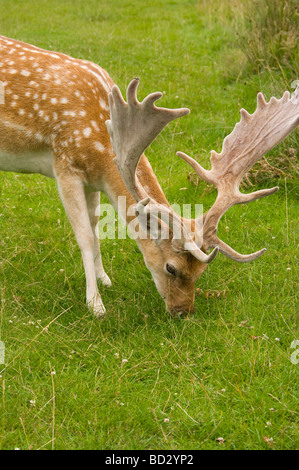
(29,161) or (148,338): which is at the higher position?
(29,161)

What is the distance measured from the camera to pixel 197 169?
4531 mm

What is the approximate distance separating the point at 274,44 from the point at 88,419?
20.1 ft

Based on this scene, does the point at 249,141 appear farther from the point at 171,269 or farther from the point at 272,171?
the point at 272,171

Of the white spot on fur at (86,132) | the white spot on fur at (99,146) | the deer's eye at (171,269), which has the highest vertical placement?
the white spot on fur at (86,132)

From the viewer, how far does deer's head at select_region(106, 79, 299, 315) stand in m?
3.88

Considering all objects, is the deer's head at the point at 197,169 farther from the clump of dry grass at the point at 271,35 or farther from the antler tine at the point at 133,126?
the clump of dry grass at the point at 271,35

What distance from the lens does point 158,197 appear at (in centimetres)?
443

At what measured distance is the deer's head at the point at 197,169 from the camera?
12.7ft

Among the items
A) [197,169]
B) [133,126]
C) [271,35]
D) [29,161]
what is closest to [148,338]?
[197,169]

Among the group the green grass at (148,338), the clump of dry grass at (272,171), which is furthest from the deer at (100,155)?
the clump of dry grass at (272,171)

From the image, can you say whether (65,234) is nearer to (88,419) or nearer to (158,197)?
(158,197)

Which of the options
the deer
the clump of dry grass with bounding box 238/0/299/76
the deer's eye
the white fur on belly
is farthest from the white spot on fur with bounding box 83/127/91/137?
the clump of dry grass with bounding box 238/0/299/76

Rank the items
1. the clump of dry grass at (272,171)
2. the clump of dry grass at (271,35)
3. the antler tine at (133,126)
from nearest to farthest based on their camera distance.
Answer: the antler tine at (133,126) → the clump of dry grass at (272,171) → the clump of dry grass at (271,35)

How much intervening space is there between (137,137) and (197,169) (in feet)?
2.37
